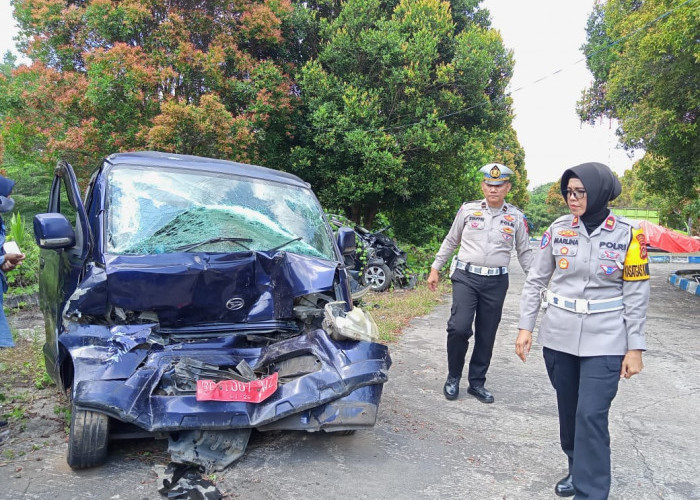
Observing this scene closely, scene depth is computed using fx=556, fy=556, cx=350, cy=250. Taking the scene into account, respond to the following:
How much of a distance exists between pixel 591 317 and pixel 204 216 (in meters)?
2.57

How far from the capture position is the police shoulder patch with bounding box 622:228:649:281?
9.19 feet

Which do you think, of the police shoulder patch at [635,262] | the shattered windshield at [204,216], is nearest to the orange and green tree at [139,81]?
the shattered windshield at [204,216]

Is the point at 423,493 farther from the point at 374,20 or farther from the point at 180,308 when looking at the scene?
the point at 374,20

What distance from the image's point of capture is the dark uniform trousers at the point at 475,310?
456cm

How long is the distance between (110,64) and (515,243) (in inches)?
347

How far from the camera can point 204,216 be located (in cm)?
392

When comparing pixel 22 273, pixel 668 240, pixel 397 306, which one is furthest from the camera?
pixel 668 240

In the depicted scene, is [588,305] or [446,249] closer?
[588,305]

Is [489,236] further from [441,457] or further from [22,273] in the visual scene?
[22,273]

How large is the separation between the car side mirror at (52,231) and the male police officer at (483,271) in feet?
9.20

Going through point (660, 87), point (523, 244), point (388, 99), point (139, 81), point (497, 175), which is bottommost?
point (523, 244)

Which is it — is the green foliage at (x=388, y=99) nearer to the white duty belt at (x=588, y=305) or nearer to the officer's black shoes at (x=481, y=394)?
the officer's black shoes at (x=481, y=394)

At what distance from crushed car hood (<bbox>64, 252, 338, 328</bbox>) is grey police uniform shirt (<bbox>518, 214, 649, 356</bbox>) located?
1522 mm

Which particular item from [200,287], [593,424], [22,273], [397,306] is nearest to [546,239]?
[593,424]
